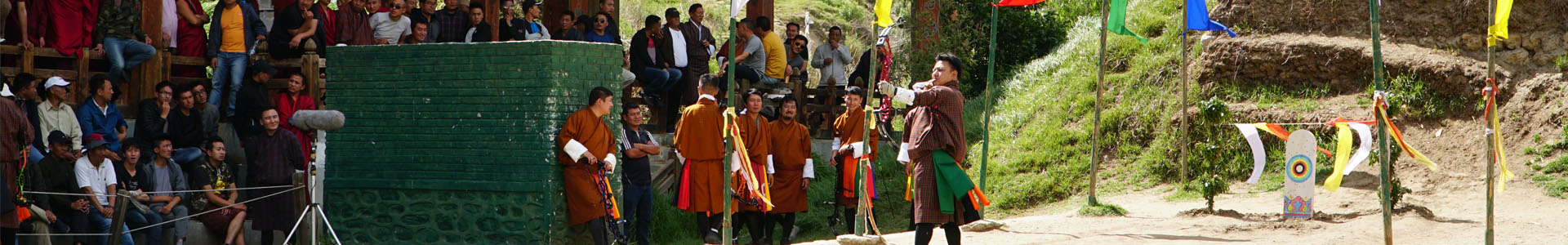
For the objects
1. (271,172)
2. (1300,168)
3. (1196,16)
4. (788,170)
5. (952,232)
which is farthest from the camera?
(1196,16)

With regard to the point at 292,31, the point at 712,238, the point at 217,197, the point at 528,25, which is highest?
the point at 528,25

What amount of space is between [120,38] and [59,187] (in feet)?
5.02

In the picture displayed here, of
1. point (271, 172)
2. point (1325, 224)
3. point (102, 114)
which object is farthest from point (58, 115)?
point (1325, 224)

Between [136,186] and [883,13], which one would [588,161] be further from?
[136,186]

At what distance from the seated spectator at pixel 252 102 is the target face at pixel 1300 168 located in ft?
22.7

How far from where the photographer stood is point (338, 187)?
8.18 meters

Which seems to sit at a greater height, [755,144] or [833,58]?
[833,58]

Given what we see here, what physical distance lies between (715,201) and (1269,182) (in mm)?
5238

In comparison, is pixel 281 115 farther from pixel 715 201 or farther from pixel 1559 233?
pixel 1559 233

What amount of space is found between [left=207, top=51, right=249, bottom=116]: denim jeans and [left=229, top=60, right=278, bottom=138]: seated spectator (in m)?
0.09

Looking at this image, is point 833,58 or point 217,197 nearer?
point 217,197

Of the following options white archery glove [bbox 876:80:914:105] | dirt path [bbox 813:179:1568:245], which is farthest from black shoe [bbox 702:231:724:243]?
white archery glove [bbox 876:80:914:105]

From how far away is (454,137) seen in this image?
7.86 m

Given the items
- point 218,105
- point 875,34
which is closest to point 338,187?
point 218,105
